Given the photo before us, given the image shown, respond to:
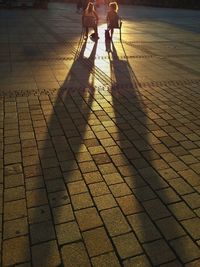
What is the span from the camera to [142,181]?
4.09 meters

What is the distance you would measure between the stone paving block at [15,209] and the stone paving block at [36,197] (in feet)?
0.26

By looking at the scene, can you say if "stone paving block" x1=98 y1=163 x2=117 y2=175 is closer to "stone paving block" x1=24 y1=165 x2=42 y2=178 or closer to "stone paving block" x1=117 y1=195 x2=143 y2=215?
"stone paving block" x1=117 y1=195 x2=143 y2=215

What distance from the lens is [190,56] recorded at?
11336 mm

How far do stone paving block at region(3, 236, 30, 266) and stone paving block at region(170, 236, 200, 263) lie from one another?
1.46 m

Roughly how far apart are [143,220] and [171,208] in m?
0.41

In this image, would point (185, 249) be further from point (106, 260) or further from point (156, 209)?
point (106, 260)

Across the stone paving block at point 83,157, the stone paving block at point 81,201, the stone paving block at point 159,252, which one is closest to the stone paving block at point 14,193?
the stone paving block at point 81,201

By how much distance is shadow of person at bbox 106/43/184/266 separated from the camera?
323 cm

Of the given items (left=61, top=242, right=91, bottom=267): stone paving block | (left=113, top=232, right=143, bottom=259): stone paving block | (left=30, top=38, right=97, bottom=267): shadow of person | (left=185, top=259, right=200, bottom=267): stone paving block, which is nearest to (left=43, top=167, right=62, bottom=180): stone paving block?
(left=30, top=38, right=97, bottom=267): shadow of person

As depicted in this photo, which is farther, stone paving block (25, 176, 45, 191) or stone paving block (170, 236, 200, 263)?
stone paving block (25, 176, 45, 191)

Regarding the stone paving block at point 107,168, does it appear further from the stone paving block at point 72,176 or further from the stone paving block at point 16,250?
the stone paving block at point 16,250

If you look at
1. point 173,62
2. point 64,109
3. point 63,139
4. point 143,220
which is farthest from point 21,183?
point 173,62

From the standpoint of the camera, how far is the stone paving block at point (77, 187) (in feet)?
12.7

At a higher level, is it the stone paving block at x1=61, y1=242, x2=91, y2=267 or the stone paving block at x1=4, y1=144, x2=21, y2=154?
the stone paving block at x1=4, y1=144, x2=21, y2=154
